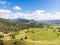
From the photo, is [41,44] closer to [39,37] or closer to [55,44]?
[55,44]

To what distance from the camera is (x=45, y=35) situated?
4139 inches

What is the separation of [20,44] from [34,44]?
7.08m

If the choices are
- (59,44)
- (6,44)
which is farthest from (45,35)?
(6,44)

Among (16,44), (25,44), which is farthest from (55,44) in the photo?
(16,44)

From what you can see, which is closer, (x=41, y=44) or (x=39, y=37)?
(x=41, y=44)

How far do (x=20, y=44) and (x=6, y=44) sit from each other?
312 inches

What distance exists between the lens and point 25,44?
2906 inches

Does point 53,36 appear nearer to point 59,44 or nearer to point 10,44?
point 59,44

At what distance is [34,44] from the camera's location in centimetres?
7369

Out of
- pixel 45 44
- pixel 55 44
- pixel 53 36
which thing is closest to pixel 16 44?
pixel 45 44

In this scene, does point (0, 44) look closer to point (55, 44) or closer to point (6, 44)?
point (6, 44)

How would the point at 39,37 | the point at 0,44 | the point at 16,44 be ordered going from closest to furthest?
the point at 16,44
the point at 0,44
the point at 39,37

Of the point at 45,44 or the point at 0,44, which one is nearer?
the point at 45,44

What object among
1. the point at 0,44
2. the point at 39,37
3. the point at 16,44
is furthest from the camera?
the point at 39,37
